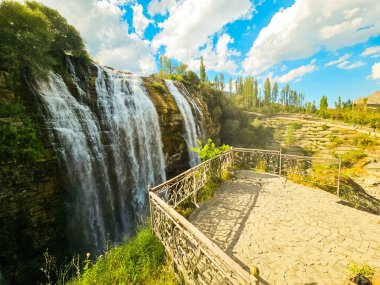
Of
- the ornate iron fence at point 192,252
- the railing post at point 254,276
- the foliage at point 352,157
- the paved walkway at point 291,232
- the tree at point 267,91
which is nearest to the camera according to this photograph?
the railing post at point 254,276

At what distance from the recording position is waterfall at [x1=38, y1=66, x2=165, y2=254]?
28.3 ft

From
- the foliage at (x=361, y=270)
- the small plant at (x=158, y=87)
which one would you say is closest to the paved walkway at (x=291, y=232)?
the foliage at (x=361, y=270)

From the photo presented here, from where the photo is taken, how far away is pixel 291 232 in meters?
5.12

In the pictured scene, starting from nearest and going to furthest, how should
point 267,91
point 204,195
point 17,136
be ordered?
point 17,136
point 204,195
point 267,91

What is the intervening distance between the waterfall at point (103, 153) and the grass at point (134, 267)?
535cm

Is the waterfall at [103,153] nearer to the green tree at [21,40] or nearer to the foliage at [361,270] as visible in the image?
the green tree at [21,40]

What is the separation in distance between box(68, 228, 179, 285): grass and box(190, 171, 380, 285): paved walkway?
4.97 feet

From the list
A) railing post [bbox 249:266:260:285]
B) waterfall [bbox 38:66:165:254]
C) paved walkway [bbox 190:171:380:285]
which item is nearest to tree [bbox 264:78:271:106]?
waterfall [bbox 38:66:165:254]

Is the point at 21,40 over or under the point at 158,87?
over

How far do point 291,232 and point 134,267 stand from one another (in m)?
4.14

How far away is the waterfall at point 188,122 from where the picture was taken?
55.5ft

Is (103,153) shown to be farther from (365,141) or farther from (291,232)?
(365,141)

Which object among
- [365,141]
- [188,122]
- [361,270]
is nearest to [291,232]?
[361,270]

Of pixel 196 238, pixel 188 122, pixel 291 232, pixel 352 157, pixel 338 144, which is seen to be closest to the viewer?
pixel 196 238
